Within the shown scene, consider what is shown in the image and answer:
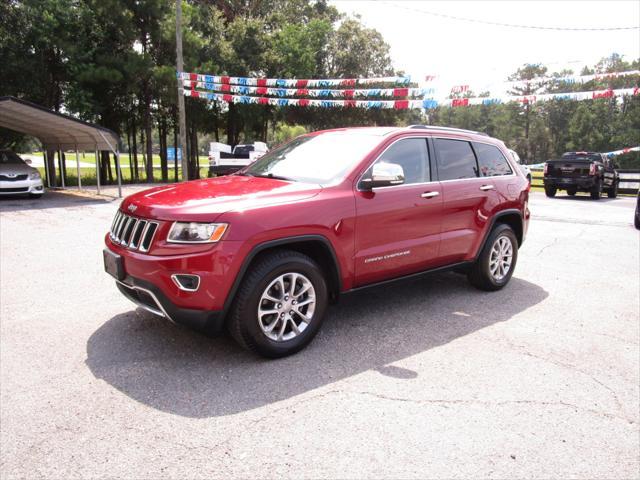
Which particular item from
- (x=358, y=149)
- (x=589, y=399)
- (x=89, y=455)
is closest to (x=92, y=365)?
(x=89, y=455)

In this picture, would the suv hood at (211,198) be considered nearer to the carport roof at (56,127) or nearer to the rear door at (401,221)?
the rear door at (401,221)

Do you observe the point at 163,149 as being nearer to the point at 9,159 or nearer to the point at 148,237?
the point at 9,159

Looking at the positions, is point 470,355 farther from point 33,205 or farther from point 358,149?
point 33,205

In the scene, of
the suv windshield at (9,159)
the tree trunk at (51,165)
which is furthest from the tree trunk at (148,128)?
the suv windshield at (9,159)

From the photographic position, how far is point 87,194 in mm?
16234

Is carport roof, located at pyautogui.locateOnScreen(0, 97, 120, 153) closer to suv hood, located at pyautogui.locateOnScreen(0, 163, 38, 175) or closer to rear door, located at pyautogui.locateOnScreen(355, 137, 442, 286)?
suv hood, located at pyautogui.locateOnScreen(0, 163, 38, 175)

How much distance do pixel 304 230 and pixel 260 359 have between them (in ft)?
3.31

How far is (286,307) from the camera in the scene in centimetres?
369

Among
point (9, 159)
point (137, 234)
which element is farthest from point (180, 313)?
point (9, 159)

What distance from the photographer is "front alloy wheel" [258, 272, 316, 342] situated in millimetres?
3625

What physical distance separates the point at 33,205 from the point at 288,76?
57.5 feet

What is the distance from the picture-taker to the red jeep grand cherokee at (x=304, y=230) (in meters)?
3.37

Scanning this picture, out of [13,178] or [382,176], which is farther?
[13,178]

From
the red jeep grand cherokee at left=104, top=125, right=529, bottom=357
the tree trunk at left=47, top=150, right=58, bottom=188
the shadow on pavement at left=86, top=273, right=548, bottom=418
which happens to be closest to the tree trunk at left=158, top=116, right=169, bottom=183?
the tree trunk at left=47, top=150, right=58, bottom=188
